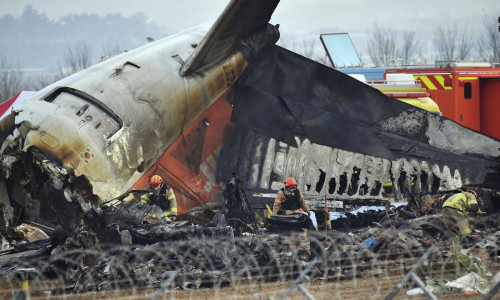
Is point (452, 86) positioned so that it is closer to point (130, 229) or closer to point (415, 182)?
point (415, 182)

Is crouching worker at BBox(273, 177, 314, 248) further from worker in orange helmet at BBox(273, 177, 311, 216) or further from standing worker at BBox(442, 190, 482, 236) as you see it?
standing worker at BBox(442, 190, 482, 236)

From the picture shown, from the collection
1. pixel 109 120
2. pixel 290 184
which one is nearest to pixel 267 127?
pixel 290 184

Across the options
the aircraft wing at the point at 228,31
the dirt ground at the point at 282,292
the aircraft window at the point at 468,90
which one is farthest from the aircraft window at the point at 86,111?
the aircraft window at the point at 468,90

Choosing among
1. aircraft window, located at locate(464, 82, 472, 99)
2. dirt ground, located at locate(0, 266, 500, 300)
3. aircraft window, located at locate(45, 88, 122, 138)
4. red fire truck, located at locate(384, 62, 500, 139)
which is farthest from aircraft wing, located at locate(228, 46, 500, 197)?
aircraft window, located at locate(464, 82, 472, 99)

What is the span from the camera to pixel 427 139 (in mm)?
16266

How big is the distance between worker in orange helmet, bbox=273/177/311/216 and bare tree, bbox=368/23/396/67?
56.1 meters

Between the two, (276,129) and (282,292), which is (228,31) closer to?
(276,129)

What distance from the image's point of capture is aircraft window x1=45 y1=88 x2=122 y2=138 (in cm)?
1216

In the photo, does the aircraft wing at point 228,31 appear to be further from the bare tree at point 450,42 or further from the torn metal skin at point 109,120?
the bare tree at point 450,42

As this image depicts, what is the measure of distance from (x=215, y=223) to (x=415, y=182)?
521 cm

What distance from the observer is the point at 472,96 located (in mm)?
24594

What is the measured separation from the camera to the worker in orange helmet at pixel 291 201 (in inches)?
607

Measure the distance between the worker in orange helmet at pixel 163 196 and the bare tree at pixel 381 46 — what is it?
5693cm

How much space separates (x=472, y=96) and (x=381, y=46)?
47455 mm
